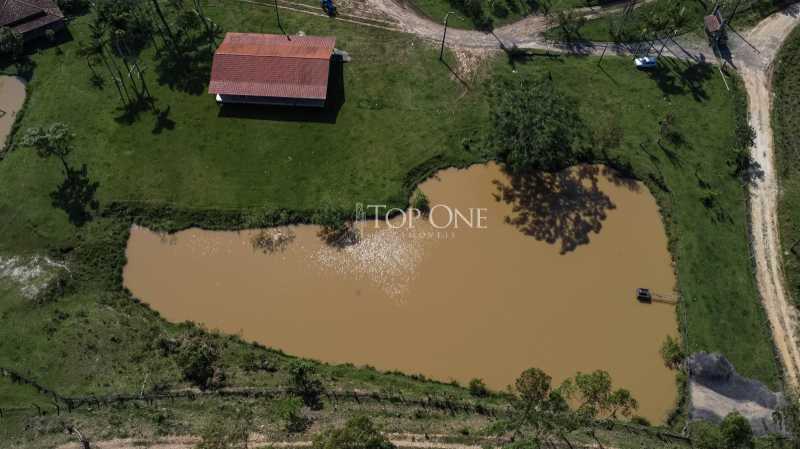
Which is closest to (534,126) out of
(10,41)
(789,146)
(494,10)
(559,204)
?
(559,204)

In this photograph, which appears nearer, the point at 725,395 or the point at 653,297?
the point at 725,395

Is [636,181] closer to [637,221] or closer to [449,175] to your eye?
[637,221]

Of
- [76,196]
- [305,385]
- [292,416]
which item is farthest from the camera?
[76,196]

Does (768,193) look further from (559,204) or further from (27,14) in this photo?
(27,14)

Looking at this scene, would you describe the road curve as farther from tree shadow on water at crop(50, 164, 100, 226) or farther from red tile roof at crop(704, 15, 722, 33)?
tree shadow on water at crop(50, 164, 100, 226)

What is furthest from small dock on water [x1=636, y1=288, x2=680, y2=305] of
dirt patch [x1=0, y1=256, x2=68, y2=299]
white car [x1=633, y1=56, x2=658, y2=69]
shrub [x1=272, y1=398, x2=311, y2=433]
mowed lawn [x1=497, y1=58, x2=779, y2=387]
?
dirt patch [x1=0, y1=256, x2=68, y2=299]
